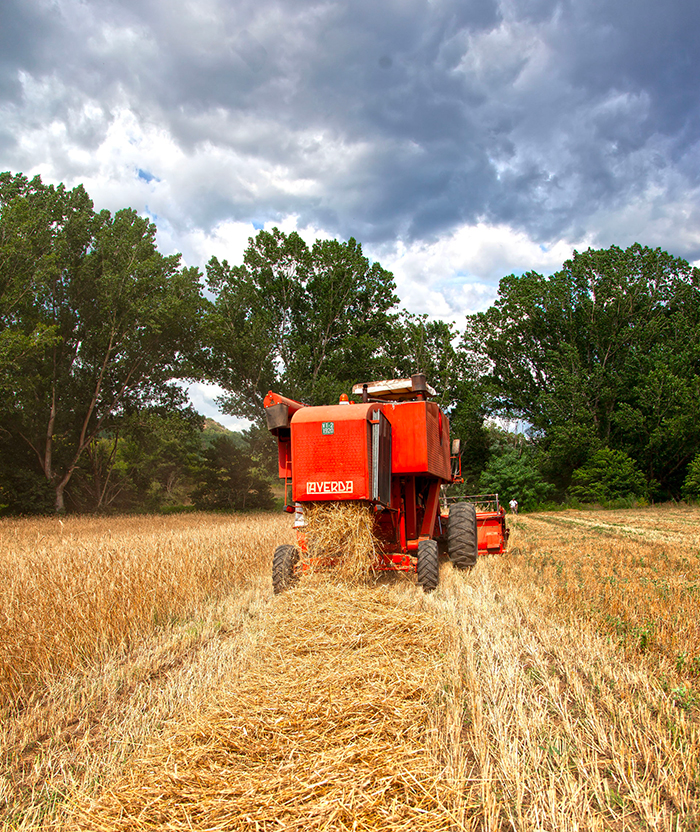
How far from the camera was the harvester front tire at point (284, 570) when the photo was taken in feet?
17.7

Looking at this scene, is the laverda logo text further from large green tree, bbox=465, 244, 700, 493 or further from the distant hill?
large green tree, bbox=465, 244, 700, 493

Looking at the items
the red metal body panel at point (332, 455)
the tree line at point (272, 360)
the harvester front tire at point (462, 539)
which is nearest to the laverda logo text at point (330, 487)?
the red metal body panel at point (332, 455)

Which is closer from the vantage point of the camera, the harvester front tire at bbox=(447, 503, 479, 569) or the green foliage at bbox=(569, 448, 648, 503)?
the harvester front tire at bbox=(447, 503, 479, 569)

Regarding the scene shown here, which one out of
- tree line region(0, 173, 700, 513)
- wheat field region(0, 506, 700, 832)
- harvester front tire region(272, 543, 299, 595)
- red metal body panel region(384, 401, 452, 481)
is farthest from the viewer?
tree line region(0, 173, 700, 513)

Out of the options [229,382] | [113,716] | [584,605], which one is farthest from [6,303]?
[584,605]

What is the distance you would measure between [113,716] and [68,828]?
1027mm

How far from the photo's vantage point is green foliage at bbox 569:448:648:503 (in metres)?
24.2

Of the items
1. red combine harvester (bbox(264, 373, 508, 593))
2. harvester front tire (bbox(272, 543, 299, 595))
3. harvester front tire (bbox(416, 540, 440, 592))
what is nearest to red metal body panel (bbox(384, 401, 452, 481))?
red combine harvester (bbox(264, 373, 508, 593))

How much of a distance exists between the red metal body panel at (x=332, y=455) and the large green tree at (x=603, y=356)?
80.9 feet

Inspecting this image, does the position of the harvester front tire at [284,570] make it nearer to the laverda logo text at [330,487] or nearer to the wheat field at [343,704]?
the wheat field at [343,704]

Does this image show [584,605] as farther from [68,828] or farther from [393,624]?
[68,828]

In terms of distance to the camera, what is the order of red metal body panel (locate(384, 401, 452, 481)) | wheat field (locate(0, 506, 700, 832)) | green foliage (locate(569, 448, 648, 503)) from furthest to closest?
green foliage (locate(569, 448, 648, 503))
red metal body panel (locate(384, 401, 452, 481))
wheat field (locate(0, 506, 700, 832))

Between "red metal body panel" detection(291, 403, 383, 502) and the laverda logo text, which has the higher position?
"red metal body panel" detection(291, 403, 383, 502)

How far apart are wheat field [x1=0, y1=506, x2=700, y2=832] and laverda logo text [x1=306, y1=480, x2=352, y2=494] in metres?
0.85
